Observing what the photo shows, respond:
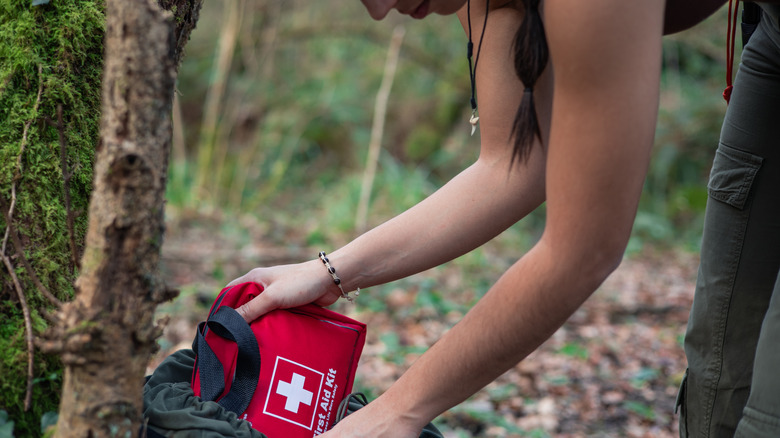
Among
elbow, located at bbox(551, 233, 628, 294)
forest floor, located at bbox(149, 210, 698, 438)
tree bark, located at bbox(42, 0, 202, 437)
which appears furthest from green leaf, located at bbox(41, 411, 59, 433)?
elbow, located at bbox(551, 233, 628, 294)

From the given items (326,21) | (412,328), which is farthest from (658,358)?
(326,21)

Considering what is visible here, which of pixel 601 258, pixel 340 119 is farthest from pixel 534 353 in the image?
pixel 340 119

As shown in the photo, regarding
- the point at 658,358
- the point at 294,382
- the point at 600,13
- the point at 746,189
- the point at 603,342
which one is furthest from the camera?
the point at 603,342

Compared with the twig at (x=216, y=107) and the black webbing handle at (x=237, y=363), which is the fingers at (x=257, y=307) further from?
the twig at (x=216, y=107)

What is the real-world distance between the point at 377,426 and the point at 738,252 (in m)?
1.06

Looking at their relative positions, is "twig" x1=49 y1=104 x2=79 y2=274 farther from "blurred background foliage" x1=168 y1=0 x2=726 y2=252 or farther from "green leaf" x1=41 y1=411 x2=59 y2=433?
"blurred background foliage" x1=168 y1=0 x2=726 y2=252

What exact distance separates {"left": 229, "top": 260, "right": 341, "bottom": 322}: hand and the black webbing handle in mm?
71

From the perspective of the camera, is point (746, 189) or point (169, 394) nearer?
point (169, 394)

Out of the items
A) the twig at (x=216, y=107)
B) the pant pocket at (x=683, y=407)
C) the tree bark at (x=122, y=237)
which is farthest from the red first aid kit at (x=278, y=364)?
the twig at (x=216, y=107)

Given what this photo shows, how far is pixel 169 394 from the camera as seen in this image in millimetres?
1375

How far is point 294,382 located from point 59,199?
700 millimetres

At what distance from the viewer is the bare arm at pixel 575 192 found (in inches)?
38.3

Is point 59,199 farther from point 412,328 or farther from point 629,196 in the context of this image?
point 412,328

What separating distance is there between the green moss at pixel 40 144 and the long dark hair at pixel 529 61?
3.29 feet
